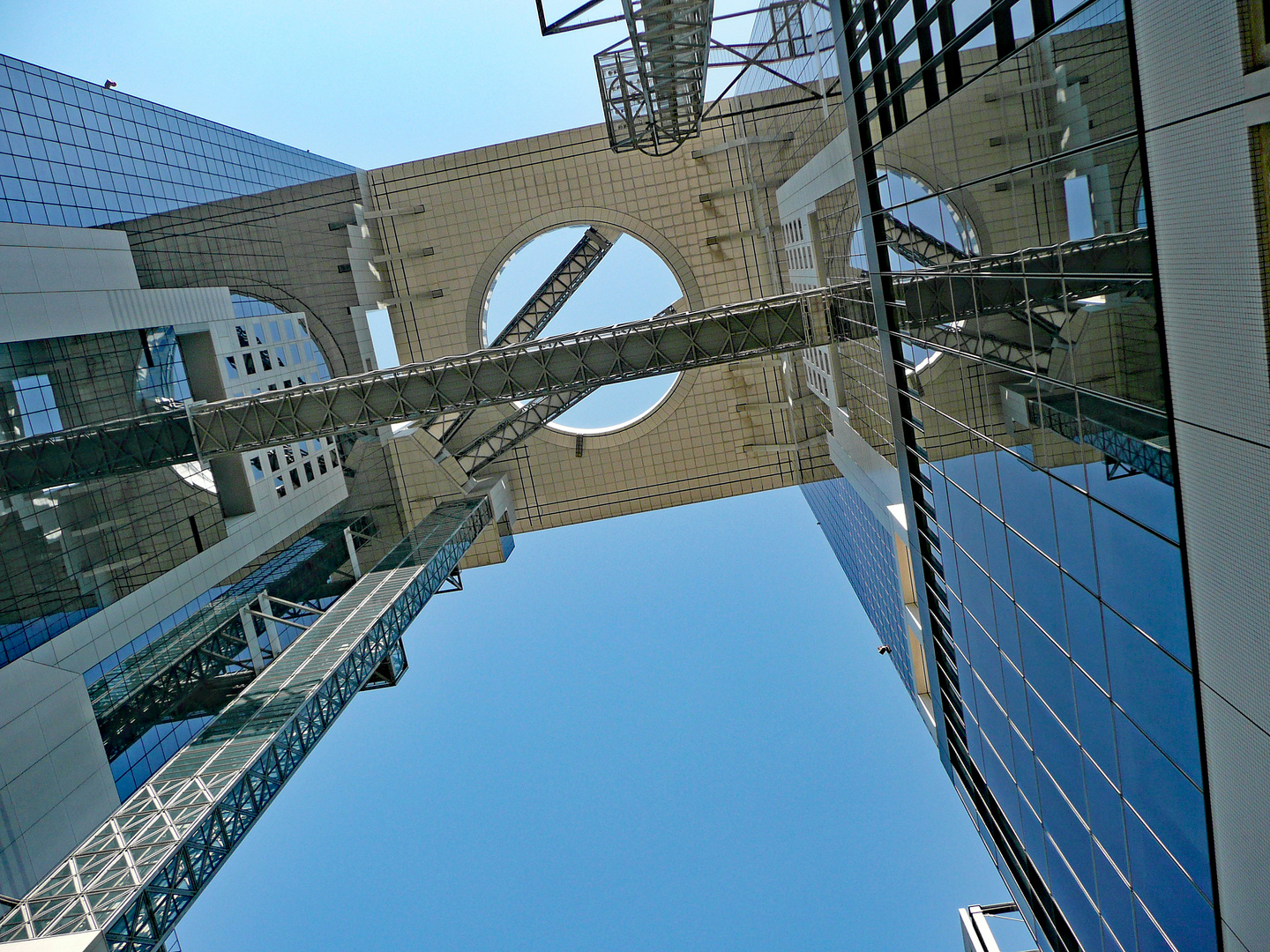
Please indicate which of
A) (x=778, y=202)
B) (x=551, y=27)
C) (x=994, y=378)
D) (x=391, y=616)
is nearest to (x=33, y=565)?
(x=391, y=616)

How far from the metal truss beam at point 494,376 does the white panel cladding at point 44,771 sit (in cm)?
707

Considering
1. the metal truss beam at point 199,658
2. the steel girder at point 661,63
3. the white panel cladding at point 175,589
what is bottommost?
the metal truss beam at point 199,658

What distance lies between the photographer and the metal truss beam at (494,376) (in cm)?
2558

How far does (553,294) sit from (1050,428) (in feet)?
125

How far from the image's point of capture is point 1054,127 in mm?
9172

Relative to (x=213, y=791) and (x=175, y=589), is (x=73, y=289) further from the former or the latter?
(x=213, y=791)

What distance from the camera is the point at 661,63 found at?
26.2 meters

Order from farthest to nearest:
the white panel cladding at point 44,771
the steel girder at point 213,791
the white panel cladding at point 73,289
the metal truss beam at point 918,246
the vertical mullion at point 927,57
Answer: the white panel cladding at point 73,289 < the white panel cladding at point 44,771 < the steel girder at point 213,791 < the metal truss beam at point 918,246 < the vertical mullion at point 927,57

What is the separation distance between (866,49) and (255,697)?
80.3 ft

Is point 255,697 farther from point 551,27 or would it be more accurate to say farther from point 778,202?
point 778,202

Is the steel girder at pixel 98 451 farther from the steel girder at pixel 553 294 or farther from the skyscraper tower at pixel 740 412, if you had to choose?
the steel girder at pixel 553 294

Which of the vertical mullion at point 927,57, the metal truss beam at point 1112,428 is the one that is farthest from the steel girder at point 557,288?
the metal truss beam at point 1112,428

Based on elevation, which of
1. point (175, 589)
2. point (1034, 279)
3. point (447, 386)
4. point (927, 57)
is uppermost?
point (927, 57)

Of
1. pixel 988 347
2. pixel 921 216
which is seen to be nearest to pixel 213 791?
pixel 988 347
